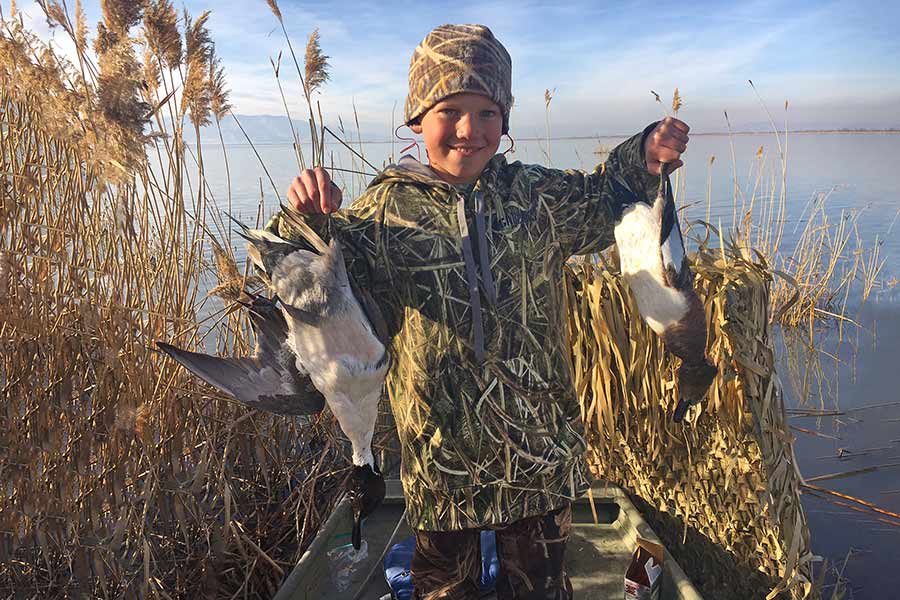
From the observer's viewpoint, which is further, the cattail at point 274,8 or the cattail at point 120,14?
the cattail at point 274,8

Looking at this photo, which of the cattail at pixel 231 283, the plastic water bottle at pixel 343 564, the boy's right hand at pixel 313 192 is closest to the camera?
the boy's right hand at pixel 313 192

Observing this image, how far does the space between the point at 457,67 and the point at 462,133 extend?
0.48ft

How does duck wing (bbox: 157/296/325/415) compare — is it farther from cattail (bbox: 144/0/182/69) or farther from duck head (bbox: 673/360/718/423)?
cattail (bbox: 144/0/182/69)

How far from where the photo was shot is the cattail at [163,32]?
6.18ft

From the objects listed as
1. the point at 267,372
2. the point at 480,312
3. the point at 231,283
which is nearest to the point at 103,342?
the point at 231,283

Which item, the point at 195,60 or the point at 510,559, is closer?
the point at 510,559

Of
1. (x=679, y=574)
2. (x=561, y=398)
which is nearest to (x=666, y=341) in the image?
(x=561, y=398)

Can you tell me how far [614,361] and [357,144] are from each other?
6.73 feet

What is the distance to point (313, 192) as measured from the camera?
1.18 m

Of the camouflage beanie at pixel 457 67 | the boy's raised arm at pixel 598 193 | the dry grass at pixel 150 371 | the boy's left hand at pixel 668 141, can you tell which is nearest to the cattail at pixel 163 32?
the dry grass at pixel 150 371

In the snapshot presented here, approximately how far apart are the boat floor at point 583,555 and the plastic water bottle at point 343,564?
1 centimetres

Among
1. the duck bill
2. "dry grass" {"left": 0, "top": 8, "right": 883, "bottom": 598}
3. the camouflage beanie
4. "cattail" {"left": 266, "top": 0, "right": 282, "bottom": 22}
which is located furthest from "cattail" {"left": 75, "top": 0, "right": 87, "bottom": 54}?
the duck bill

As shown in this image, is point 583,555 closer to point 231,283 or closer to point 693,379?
point 693,379

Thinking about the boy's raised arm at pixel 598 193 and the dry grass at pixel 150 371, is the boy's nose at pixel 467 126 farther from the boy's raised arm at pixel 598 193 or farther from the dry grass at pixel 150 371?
the dry grass at pixel 150 371
